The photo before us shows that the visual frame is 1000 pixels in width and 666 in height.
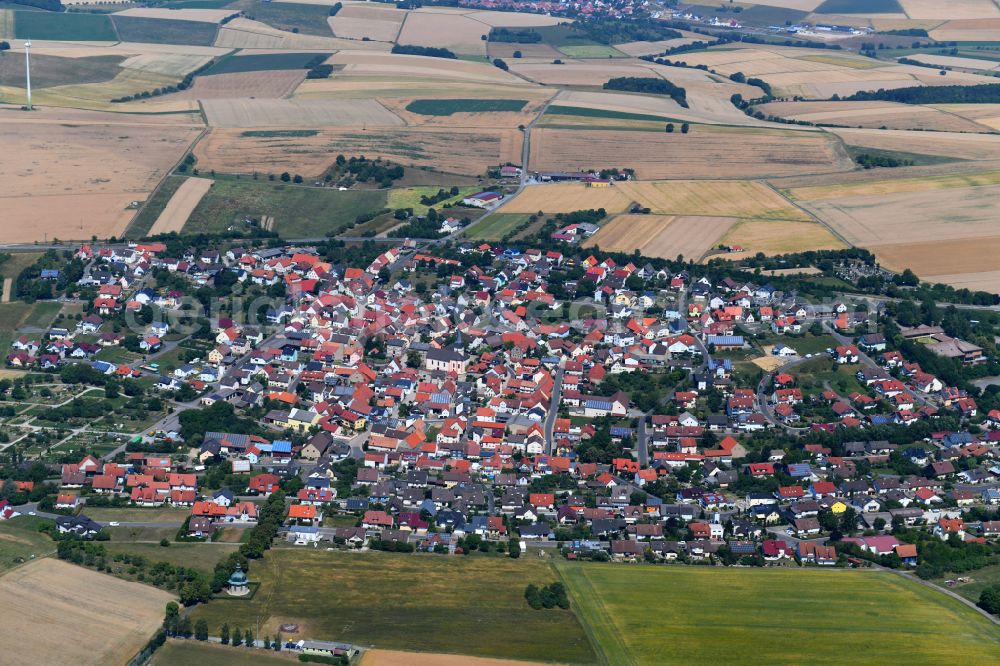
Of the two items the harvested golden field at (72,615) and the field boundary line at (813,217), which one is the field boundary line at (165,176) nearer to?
the field boundary line at (813,217)

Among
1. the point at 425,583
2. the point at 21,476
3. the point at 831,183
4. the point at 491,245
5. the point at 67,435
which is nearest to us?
the point at 425,583

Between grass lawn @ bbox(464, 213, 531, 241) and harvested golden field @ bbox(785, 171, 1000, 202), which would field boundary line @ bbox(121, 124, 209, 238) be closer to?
grass lawn @ bbox(464, 213, 531, 241)

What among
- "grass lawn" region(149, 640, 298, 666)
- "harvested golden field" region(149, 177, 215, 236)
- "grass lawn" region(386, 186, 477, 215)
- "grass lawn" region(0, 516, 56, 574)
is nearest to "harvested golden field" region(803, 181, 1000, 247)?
"grass lawn" region(386, 186, 477, 215)

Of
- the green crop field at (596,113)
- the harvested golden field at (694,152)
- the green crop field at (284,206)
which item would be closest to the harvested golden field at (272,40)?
the green crop field at (596,113)

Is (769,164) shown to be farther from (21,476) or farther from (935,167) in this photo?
(21,476)

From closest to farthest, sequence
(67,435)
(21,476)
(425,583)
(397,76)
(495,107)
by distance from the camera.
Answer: (425,583), (21,476), (67,435), (495,107), (397,76)

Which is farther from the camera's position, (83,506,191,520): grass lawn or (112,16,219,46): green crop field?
(112,16,219,46): green crop field

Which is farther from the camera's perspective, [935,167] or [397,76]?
[397,76]

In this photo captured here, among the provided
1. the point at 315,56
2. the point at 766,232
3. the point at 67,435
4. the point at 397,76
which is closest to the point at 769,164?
the point at 766,232
